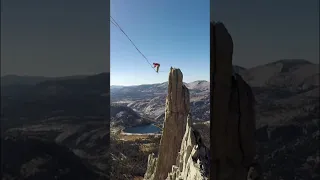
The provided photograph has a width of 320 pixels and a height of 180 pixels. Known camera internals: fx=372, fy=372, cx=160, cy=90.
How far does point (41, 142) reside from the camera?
291 centimetres

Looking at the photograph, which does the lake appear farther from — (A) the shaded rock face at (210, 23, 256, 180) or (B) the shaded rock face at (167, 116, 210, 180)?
(A) the shaded rock face at (210, 23, 256, 180)

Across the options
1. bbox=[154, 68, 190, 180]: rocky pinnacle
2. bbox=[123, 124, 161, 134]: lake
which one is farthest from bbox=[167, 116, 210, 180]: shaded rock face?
bbox=[123, 124, 161, 134]: lake

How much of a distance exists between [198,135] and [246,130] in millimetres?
7903

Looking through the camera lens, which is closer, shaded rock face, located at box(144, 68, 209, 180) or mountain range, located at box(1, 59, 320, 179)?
mountain range, located at box(1, 59, 320, 179)

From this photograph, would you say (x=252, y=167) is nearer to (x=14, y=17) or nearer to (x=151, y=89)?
(x=14, y=17)

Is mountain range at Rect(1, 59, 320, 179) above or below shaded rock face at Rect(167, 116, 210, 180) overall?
above

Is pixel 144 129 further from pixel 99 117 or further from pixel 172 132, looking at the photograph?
pixel 99 117

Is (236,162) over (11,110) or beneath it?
beneath

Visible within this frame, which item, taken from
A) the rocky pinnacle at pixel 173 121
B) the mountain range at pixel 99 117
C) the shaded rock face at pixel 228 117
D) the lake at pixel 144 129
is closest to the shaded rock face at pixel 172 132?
the rocky pinnacle at pixel 173 121

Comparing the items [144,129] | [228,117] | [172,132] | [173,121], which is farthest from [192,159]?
[228,117]

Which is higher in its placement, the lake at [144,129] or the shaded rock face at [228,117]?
the shaded rock face at [228,117]

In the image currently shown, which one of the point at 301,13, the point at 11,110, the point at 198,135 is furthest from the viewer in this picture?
the point at 198,135

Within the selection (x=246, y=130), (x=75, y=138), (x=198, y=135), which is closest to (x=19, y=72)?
(x=75, y=138)

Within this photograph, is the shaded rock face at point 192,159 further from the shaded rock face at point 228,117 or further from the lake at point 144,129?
the shaded rock face at point 228,117
